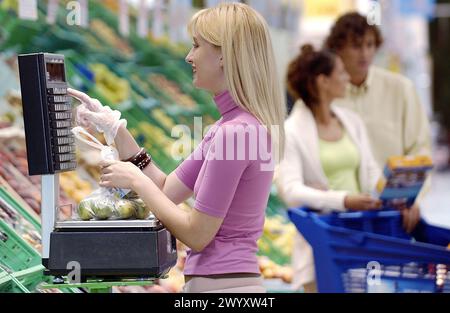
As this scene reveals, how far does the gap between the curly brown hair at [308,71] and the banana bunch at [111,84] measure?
1445 millimetres

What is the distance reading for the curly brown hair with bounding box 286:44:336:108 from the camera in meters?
4.70

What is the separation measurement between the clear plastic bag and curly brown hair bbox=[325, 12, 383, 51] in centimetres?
265

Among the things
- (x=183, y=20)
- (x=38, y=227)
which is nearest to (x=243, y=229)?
(x=38, y=227)

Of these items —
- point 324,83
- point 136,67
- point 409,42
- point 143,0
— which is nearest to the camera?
point 324,83

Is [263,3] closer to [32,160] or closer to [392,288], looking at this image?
[392,288]

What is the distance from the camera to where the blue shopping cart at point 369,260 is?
360cm

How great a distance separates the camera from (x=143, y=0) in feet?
18.9

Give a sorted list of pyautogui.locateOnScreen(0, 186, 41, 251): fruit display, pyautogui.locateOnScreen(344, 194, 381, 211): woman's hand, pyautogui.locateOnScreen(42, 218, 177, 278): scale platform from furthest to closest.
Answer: pyautogui.locateOnScreen(344, 194, 381, 211): woman's hand, pyautogui.locateOnScreen(0, 186, 41, 251): fruit display, pyautogui.locateOnScreen(42, 218, 177, 278): scale platform

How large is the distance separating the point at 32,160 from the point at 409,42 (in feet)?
43.8

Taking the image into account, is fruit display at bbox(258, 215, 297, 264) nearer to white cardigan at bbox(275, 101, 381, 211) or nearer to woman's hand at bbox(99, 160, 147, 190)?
white cardigan at bbox(275, 101, 381, 211)

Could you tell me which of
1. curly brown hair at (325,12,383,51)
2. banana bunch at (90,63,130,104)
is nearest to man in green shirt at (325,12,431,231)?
curly brown hair at (325,12,383,51)

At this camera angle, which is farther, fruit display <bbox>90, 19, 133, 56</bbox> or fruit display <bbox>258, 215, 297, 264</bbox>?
fruit display <bbox>90, 19, 133, 56</bbox>

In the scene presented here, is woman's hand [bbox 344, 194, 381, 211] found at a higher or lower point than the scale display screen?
lower
